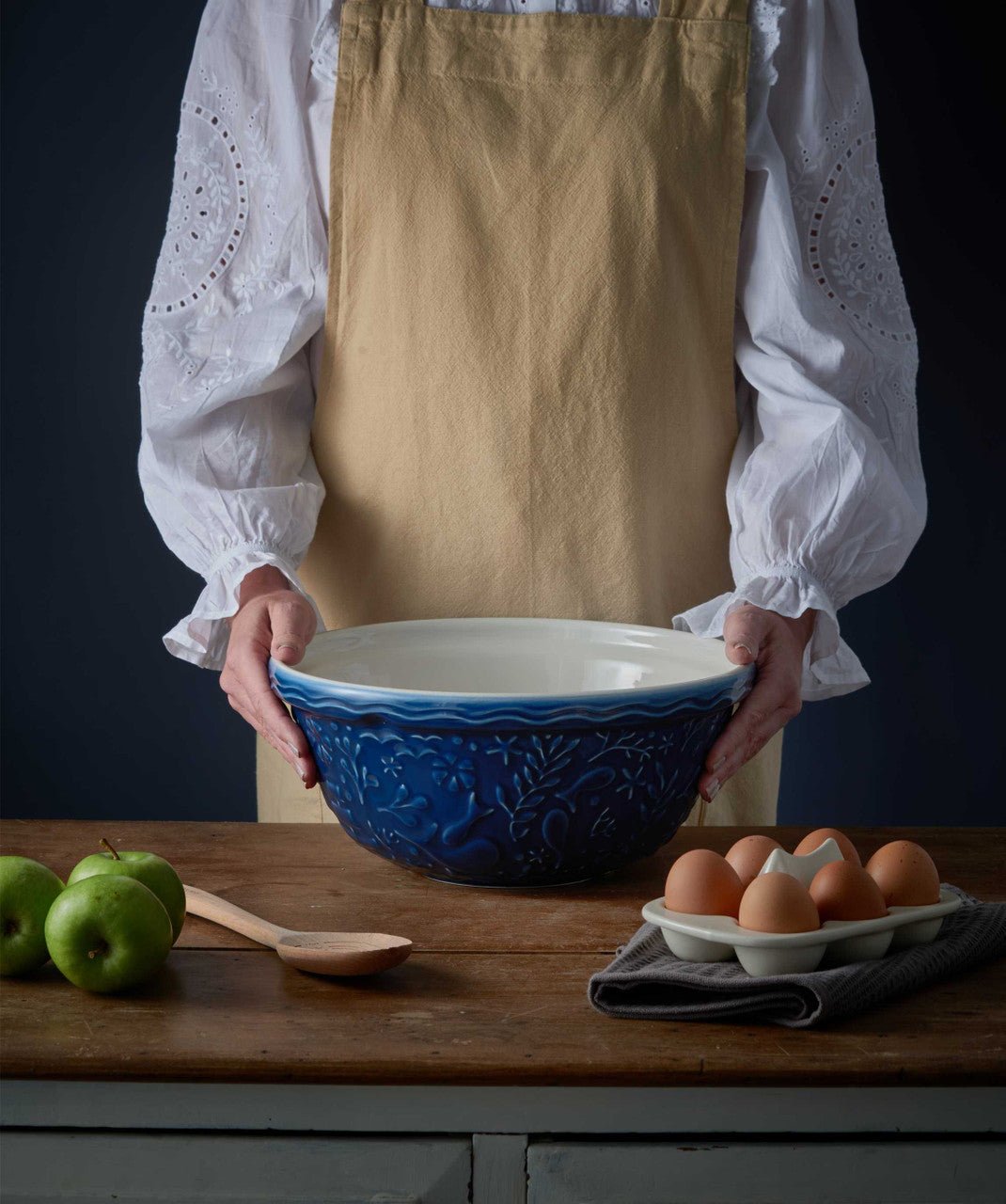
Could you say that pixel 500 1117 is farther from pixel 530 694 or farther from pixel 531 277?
pixel 531 277

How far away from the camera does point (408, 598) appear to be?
126cm

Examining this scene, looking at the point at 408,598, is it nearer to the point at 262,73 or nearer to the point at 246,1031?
the point at 262,73

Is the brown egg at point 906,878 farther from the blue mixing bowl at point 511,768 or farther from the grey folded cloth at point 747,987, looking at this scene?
the blue mixing bowl at point 511,768

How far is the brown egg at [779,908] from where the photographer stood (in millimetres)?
695

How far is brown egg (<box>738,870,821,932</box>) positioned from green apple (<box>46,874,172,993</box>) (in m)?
0.32

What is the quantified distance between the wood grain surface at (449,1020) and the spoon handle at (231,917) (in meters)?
0.01

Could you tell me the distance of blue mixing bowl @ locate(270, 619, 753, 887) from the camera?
0.80m

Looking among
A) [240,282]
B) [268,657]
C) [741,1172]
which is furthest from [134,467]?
[741,1172]

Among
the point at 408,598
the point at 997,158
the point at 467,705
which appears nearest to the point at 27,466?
the point at 408,598

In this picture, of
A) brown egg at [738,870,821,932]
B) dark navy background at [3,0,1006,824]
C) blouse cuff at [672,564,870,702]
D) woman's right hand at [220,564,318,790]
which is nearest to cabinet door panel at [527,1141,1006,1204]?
brown egg at [738,870,821,932]

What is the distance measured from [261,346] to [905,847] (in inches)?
28.6

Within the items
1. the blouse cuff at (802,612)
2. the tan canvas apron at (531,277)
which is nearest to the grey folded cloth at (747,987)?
the blouse cuff at (802,612)

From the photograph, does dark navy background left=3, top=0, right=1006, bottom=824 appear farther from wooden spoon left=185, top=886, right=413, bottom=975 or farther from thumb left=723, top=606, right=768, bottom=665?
wooden spoon left=185, top=886, right=413, bottom=975

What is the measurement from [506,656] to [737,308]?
449 mm
